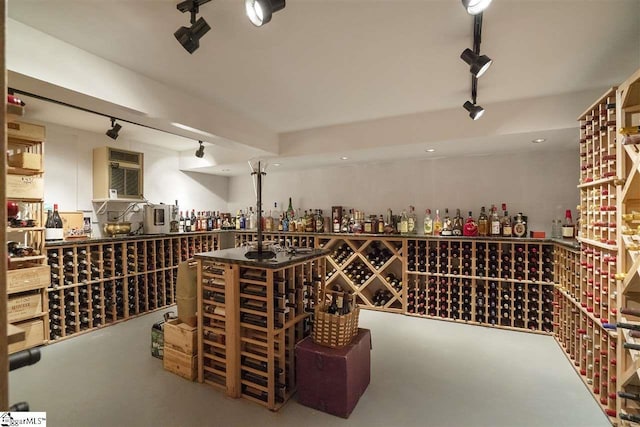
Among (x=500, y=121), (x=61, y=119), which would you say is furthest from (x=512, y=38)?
(x=61, y=119)

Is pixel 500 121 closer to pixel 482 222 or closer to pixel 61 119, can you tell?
pixel 482 222

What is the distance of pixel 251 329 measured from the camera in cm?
217

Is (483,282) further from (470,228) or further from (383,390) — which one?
(383,390)

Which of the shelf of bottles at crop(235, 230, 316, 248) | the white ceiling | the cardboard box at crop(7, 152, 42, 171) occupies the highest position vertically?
the white ceiling

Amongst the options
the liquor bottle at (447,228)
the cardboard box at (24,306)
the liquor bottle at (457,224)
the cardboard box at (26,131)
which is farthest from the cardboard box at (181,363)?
the liquor bottle at (457,224)

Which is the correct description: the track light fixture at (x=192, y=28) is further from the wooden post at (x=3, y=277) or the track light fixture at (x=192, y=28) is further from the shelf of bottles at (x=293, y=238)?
the shelf of bottles at (x=293, y=238)

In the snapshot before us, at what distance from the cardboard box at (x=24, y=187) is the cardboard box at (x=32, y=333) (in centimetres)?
117

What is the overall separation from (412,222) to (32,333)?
14.0ft

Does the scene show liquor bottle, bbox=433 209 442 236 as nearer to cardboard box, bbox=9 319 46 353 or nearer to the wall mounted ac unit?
the wall mounted ac unit

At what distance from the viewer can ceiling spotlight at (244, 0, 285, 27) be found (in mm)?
1201

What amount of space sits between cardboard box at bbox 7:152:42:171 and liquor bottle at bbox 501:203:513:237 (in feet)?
16.0

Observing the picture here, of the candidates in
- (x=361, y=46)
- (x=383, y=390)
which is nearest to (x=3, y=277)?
(x=361, y=46)

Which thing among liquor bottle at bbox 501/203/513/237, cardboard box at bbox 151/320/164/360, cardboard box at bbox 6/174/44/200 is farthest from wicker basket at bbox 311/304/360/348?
cardboard box at bbox 6/174/44/200

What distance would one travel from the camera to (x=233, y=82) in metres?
2.34
